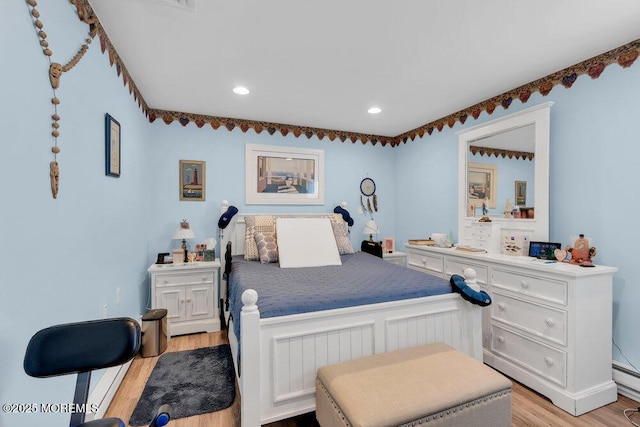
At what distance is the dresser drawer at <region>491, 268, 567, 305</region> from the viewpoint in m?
1.92

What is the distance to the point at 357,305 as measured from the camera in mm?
1760

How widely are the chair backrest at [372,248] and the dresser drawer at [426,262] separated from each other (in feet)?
1.17

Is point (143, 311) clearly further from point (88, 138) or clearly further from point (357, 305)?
point (357, 305)

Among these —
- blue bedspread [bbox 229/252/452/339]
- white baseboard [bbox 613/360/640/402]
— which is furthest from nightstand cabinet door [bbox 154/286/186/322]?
white baseboard [bbox 613/360/640/402]

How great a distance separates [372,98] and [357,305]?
2.07 meters

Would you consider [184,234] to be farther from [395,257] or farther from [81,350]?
[395,257]

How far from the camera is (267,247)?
9.66 ft

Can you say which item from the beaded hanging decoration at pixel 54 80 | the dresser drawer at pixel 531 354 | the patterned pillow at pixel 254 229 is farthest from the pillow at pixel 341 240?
the beaded hanging decoration at pixel 54 80

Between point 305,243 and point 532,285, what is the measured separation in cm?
185

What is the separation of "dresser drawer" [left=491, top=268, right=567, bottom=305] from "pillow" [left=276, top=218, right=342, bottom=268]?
52.4 inches

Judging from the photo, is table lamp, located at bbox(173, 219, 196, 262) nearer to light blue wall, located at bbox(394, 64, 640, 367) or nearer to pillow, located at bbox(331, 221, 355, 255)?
pillow, located at bbox(331, 221, 355, 255)

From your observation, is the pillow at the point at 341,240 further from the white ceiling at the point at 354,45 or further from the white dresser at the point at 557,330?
the white dresser at the point at 557,330

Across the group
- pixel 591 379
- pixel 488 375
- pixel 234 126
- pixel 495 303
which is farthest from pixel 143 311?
pixel 591 379

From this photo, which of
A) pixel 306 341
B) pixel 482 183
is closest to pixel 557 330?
pixel 482 183
